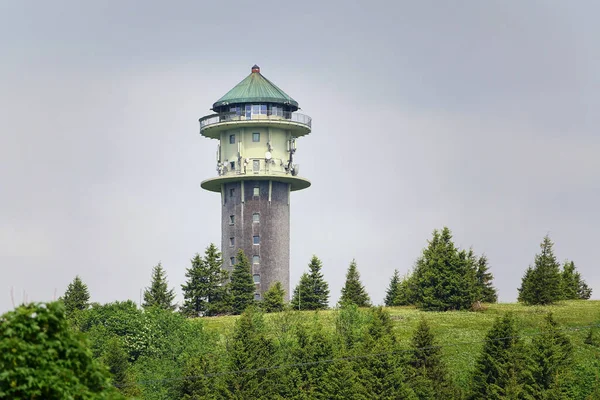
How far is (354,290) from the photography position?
118 meters

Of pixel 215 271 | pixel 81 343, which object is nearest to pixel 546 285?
pixel 215 271

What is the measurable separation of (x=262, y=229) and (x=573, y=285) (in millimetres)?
31540

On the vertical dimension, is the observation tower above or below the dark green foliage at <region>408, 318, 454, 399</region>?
above

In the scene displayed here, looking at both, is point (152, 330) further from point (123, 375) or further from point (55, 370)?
A: point (55, 370)

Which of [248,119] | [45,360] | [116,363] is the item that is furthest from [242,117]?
[45,360]

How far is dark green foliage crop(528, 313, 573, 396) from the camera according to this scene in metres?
76.6

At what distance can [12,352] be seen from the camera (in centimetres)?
2989

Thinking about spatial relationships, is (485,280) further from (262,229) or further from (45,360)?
(45,360)

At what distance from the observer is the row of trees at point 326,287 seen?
370ft

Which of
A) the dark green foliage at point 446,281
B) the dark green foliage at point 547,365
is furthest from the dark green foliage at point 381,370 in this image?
the dark green foliage at point 446,281

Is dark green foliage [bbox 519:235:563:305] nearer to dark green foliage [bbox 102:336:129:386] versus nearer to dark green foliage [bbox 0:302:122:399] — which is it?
dark green foliage [bbox 102:336:129:386]

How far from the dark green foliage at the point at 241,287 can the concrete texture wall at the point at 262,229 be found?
5.18 meters

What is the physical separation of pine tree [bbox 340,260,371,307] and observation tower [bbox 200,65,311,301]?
8587mm

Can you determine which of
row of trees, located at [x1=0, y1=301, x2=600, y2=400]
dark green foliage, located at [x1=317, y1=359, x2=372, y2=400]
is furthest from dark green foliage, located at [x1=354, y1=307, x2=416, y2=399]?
dark green foliage, located at [x1=317, y1=359, x2=372, y2=400]
